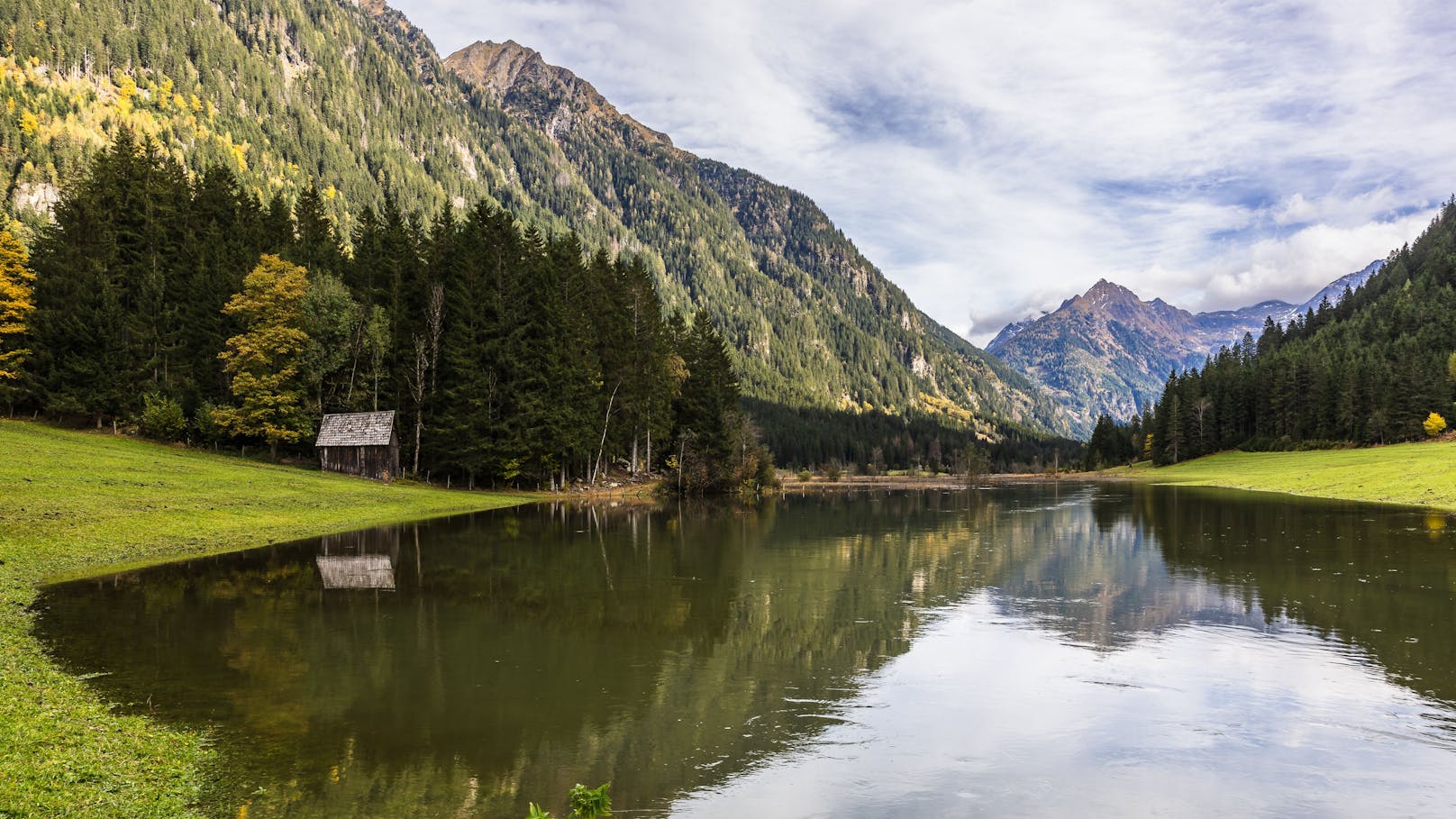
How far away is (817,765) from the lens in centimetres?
1028

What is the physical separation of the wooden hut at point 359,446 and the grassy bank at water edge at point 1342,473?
74176mm

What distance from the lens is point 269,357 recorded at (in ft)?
193

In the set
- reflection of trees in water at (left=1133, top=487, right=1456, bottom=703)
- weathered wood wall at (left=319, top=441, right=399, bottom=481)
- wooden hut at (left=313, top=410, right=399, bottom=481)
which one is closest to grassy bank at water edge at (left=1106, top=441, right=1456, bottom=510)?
reflection of trees in water at (left=1133, top=487, right=1456, bottom=703)

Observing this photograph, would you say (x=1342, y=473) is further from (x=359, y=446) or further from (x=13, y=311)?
(x=13, y=311)

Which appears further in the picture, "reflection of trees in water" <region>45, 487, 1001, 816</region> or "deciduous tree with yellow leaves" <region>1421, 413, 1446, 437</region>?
"deciduous tree with yellow leaves" <region>1421, 413, 1446, 437</region>

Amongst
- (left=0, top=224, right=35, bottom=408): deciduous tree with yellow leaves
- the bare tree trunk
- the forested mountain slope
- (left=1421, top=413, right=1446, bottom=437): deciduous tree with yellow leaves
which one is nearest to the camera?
(left=0, top=224, right=35, bottom=408): deciduous tree with yellow leaves

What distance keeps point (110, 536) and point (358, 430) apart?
3243cm

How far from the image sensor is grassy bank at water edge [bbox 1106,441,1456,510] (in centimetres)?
5475

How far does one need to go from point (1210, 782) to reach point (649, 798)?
7413 millimetres

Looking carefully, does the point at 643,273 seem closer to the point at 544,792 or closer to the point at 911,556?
the point at 911,556

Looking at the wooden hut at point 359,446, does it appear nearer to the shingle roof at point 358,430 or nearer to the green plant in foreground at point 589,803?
the shingle roof at point 358,430

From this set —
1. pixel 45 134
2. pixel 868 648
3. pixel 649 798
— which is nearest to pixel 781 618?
pixel 868 648

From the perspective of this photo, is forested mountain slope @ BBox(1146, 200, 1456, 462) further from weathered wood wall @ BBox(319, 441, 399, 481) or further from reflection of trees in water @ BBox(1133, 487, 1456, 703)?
weathered wood wall @ BBox(319, 441, 399, 481)

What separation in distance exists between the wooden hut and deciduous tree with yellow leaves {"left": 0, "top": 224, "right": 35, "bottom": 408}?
20368mm
